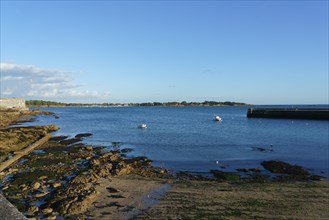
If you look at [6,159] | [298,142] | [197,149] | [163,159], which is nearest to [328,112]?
[298,142]

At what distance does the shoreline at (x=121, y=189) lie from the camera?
43.7 feet

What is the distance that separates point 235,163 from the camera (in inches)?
1010

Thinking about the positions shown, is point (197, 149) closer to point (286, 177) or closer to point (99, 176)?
point (286, 177)

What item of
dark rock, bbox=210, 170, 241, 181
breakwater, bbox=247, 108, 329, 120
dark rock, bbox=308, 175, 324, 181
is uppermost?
breakwater, bbox=247, 108, 329, 120

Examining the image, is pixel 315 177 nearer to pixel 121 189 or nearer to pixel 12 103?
pixel 121 189

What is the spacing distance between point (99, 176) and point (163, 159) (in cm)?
902

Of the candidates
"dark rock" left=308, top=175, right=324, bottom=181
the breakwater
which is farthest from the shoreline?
the breakwater

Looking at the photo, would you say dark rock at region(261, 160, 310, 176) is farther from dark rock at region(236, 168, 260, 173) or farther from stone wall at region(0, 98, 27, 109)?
stone wall at region(0, 98, 27, 109)

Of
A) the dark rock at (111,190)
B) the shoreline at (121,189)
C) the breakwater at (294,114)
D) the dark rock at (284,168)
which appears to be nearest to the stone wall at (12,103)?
the breakwater at (294,114)

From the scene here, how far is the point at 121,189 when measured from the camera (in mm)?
16891

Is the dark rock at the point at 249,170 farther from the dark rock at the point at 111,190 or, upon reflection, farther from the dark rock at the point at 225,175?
the dark rock at the point at 111,190

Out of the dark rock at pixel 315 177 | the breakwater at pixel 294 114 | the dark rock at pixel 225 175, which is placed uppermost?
the breakwater at pixel 294 114

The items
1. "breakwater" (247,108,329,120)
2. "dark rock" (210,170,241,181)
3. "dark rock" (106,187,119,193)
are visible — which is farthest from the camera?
"breakwater" (247,108,329,120)

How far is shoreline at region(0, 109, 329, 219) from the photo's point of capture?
1331 centimetres
